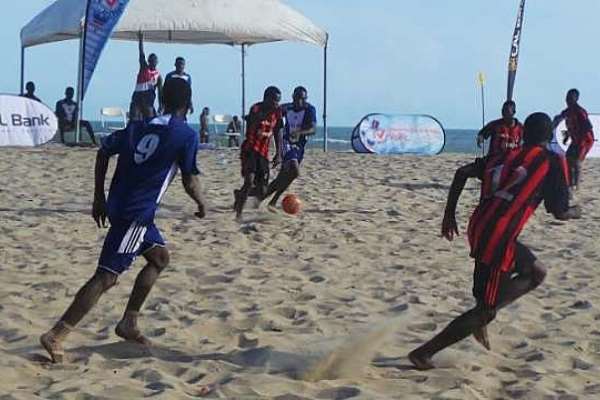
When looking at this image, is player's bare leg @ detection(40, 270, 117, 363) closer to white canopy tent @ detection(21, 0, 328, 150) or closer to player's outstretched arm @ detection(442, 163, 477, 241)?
player's outstretched arm @ detection(442, 163, 477, 241)

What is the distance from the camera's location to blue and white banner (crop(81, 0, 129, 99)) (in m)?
17.1

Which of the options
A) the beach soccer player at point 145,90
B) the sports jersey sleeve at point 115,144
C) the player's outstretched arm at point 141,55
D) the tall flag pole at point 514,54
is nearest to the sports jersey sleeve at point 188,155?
the sports jersey sleeve at point 115,144

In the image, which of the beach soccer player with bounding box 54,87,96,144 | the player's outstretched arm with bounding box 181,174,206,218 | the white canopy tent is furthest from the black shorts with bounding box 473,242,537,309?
the beach soccer player with bounding box 54,87,96,144

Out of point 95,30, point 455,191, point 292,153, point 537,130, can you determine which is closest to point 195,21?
point 95,30

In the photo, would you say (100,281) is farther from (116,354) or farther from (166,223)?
(166,223)

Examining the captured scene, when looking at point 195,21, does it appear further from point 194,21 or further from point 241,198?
point 241,198

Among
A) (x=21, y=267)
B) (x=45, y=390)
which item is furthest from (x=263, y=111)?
(x=45, y=390)

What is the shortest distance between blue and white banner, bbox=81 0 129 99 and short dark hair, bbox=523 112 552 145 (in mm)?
12895

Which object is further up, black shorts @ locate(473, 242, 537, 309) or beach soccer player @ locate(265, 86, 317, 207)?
beach soccer player @ locate(265, 86, 317, 207)

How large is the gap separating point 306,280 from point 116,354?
2.33m

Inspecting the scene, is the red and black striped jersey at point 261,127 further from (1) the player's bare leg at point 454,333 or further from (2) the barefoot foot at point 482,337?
(1) the player's bare leg at point 454,333

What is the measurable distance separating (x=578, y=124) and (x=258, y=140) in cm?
501

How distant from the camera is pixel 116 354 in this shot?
5.28 m

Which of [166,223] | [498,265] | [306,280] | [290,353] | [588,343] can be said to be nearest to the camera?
[498,265]
